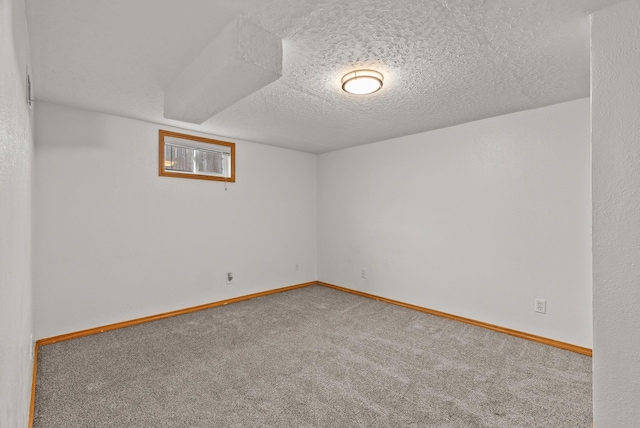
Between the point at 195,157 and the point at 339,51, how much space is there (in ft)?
8.48

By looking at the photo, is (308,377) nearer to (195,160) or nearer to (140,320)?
(140,320)

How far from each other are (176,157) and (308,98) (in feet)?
6.28

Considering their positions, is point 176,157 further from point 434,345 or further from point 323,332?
point 434,345

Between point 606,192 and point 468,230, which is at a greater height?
point 606,192

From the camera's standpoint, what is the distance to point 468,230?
3408 millimetres

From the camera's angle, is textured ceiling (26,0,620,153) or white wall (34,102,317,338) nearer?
textured ceiling (26,0,620,153)

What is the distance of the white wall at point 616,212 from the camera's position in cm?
146

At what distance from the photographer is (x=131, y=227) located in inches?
130

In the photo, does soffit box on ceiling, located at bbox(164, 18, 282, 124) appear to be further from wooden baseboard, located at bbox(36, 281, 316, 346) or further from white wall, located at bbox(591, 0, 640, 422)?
wooden baseboard, located at bbox(36, 281, 316, 346)

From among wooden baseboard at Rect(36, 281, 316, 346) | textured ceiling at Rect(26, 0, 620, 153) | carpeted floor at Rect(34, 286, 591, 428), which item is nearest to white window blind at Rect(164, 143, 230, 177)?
textured ceiling at Rect(26, 0, 620, 153)

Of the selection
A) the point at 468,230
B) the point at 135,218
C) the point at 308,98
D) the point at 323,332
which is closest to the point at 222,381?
the point at 323,332

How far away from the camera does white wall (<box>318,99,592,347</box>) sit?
2744 millimetres

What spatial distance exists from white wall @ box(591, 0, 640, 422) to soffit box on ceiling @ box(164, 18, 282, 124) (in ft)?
5.54

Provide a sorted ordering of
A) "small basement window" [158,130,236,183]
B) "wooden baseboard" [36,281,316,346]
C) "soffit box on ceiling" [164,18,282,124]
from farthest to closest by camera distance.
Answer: "small basement window" [158,130,236,183]
"wooden baseboard" [36,281,316,346]
"soffit box on ceiling" [164,18,282,124]
